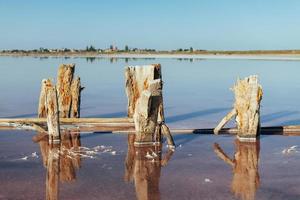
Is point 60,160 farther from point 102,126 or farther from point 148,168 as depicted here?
point 102,126

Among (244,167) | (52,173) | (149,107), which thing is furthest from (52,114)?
(244,167)

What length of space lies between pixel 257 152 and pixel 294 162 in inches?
46.3

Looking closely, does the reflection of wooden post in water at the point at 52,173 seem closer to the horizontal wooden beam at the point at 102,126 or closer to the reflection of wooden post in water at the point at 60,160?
the reflection of wooden post in water at the point at 60,160

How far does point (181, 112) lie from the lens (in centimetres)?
1903

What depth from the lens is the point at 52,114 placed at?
12.4 m

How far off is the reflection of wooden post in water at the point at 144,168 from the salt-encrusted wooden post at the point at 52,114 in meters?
1.69

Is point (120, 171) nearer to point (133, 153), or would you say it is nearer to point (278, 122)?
point (133, 153)

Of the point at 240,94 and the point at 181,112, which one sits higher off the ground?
the point at 240,94

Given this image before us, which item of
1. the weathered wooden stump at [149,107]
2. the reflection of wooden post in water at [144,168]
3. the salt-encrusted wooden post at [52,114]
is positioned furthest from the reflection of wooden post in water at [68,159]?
the weathered wooden stump at [149,107]

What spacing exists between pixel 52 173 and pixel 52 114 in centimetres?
263

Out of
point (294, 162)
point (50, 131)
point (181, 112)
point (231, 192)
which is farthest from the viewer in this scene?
point (181, 112)

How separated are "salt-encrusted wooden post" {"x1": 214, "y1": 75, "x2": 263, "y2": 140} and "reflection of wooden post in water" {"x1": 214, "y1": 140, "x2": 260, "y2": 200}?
0.94ft

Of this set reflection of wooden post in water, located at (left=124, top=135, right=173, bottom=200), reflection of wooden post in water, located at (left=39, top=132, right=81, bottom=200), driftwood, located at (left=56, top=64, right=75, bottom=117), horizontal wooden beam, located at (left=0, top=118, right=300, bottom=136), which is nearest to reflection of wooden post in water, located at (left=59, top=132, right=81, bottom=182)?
reflection of wooden post in water, located at (left=39, top=132, right=81, bottom=200)

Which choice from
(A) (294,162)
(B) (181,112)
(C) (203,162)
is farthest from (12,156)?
(B) (181,112)
